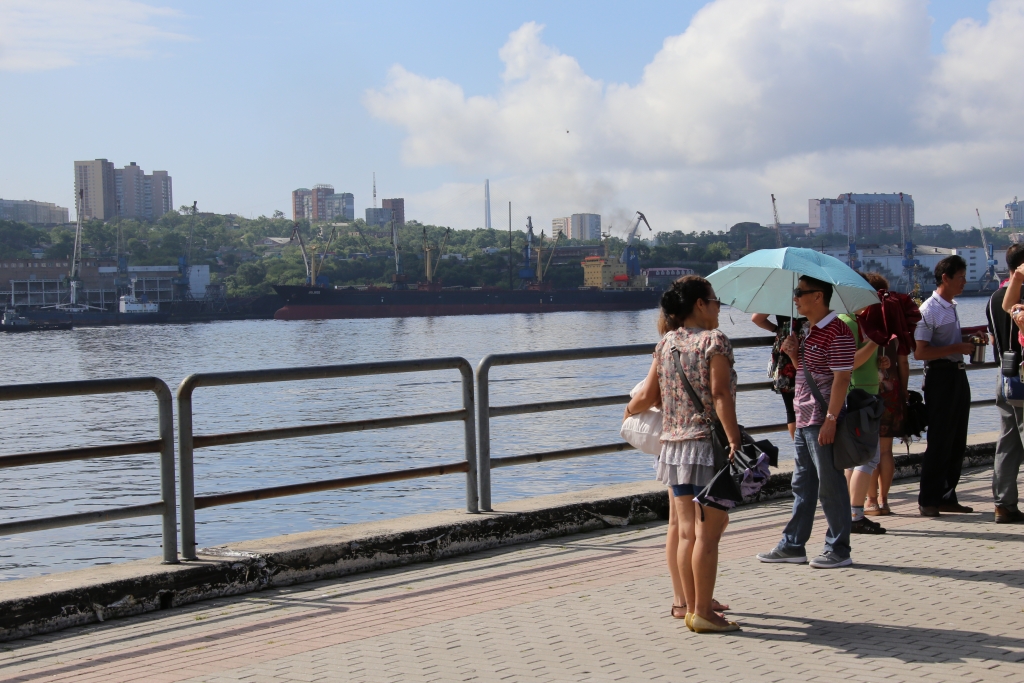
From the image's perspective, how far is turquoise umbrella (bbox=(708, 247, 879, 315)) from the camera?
18.5 feet

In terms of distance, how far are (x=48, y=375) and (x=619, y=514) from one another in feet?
169

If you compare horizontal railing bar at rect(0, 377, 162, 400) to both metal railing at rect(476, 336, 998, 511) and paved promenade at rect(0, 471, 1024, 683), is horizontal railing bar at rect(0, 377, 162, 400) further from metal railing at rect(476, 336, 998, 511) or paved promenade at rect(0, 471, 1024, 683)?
metal railing at rect(476, 336, 998, 511)

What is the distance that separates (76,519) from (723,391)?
9.52ft

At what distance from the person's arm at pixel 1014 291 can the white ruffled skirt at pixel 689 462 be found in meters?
2.41

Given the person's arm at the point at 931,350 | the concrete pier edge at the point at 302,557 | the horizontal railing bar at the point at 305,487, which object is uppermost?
the person's arm at the point at 931,350

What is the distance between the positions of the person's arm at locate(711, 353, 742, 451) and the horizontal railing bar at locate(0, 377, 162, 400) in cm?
253

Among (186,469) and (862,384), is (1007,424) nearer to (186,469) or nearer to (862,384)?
(862,384)

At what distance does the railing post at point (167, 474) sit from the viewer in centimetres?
537

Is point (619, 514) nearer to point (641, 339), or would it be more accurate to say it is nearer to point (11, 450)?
point (11, 450)

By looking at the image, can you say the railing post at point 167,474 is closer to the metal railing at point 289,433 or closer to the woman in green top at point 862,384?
the metal railing at point 289,433

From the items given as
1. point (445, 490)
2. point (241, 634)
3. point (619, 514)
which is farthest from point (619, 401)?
point (445, 490)

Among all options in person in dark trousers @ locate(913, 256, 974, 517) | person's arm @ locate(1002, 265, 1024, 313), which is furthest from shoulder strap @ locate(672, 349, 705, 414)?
person in dark trousers @ locate(913, 256, 974, 517)

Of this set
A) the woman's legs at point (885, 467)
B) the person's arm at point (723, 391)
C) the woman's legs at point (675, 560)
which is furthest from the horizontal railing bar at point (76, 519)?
the woman's legs at point (885, 467)

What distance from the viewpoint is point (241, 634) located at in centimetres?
468
